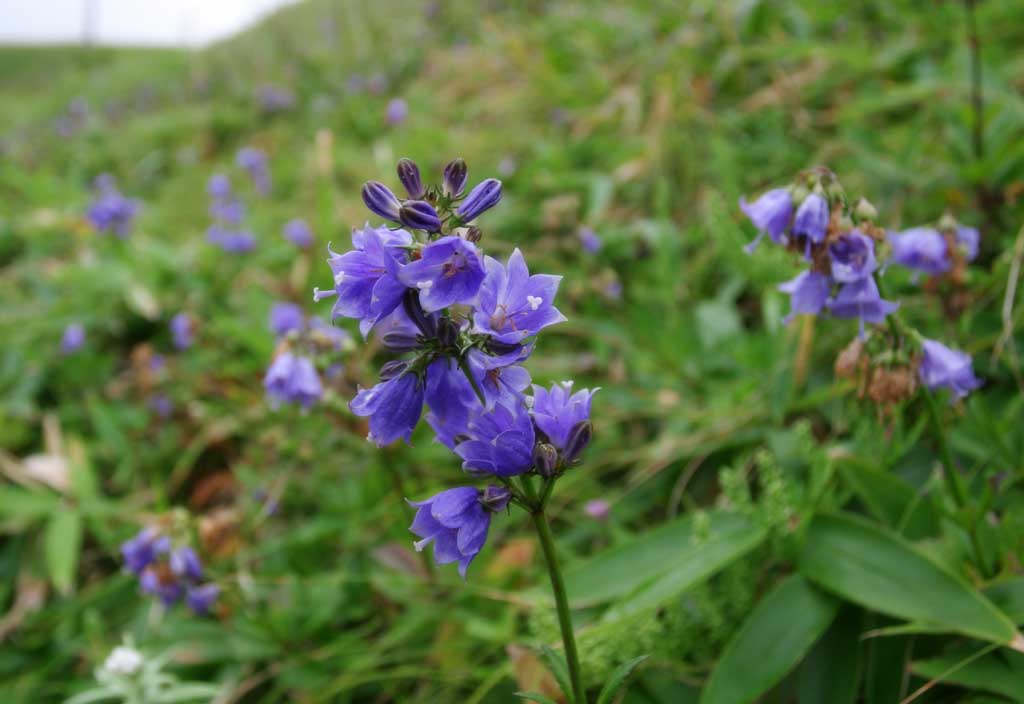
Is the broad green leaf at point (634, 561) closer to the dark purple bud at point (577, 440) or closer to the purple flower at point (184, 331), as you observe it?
the dark purple bud at point (577, 440)

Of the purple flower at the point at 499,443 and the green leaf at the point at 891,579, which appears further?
the green leaf at the point at 891,579

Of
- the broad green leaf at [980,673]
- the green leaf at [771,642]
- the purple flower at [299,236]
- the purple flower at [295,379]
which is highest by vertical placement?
the purple flower at [299,236]

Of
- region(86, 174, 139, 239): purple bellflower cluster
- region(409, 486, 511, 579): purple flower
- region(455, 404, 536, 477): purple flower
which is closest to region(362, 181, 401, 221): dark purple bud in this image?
region(455, 404, 536, 477): purple flower

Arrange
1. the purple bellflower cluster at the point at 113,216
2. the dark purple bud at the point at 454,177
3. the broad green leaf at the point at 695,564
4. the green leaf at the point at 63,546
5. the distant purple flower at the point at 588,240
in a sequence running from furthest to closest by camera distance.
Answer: the purple bellflower cluster at the point at 113,216 < the distant purple flower at the point at 588,240 < the green leaf at the point at 63,546 < the broad green leaf at the point at 695,564 < the dark purple bud at the point at 454,177

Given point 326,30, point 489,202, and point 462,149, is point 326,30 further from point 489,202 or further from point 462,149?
Result: point 489,202

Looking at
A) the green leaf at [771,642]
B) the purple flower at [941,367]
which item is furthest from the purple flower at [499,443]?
the purple flower at [941,367]

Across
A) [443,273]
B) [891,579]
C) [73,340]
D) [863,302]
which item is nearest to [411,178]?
[443,273]
